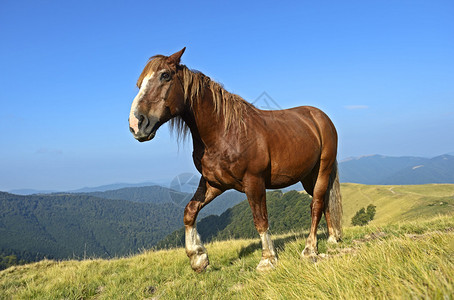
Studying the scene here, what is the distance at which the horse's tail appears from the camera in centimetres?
577

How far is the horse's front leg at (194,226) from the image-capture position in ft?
15.3

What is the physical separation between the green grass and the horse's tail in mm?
329

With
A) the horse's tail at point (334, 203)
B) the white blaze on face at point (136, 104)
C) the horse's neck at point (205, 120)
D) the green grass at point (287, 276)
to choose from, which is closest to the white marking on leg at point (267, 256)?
the green grass at point (287, 276)

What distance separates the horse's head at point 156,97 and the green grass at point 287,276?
2.13 metres

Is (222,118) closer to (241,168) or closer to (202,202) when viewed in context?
(241,168)

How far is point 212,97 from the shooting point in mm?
4465

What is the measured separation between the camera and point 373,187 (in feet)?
301

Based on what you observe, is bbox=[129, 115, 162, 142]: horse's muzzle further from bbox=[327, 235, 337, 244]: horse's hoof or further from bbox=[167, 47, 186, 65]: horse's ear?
bbox=[327, 235, 337, 244]: horse's hoof

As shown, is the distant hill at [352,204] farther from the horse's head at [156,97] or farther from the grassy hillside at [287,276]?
the horse's head at [156,97]

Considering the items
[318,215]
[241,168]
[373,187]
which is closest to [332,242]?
[318,215]

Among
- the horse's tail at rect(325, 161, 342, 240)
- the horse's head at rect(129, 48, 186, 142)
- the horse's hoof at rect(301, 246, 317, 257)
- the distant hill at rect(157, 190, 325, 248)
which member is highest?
the horse's head at rect(129, 48, 186, 142)

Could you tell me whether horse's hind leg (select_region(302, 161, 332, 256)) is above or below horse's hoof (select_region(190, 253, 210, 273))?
above

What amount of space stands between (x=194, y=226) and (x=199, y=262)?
1.89 ft

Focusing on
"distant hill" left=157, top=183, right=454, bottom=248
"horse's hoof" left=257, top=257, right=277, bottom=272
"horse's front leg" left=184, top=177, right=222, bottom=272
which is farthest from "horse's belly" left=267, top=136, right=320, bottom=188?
"distant hill" left=157, top=183, right=454, bottom=248
